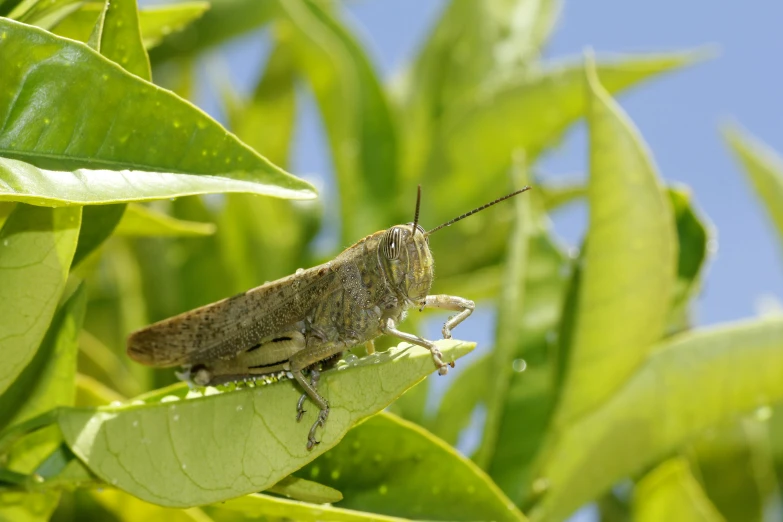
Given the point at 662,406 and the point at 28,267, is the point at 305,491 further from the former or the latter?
the point at 662,406

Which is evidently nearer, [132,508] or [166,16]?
[166,16]

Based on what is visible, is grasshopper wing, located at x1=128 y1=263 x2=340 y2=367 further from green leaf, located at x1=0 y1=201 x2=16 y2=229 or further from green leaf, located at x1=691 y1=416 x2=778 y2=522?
green leaf, located at x1=691 y1=416 x2=778 y2=522

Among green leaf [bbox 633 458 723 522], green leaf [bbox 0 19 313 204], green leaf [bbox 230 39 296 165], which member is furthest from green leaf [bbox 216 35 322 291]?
green leaf [bbox 0 19 313 204]

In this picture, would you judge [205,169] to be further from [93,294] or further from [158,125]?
[93,294]

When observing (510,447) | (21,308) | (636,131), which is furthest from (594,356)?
(21,308)

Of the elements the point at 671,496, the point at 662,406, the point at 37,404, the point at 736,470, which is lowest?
the point at 736,470

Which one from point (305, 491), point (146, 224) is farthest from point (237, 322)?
point (305, 491)
